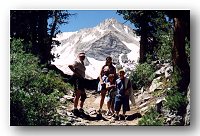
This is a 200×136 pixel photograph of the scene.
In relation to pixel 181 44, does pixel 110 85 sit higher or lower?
lower

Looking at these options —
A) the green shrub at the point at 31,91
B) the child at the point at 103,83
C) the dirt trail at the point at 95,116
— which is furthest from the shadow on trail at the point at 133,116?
the green shrub at the point at 31,91

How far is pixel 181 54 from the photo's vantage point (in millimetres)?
4652

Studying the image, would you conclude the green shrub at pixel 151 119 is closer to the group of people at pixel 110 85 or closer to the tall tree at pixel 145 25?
the group of people at pixel 110 85

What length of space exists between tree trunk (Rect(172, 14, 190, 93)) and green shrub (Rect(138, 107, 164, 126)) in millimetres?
264

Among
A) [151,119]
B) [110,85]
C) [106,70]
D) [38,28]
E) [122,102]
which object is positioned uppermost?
[38,28]

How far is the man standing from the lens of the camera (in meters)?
4.66

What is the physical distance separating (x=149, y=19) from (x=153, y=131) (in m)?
0.86

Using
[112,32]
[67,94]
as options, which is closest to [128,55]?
[112,32]

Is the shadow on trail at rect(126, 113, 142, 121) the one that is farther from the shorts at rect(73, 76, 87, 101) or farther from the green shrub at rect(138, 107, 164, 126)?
the shorts at rect(73, 76, 87, 101)

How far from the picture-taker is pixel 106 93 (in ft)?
15.4

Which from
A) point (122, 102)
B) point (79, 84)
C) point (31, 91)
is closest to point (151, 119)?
point (122, 102)

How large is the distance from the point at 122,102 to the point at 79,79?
1.23 ft

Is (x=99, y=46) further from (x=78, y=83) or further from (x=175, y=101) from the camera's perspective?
(x=175, y=101)
